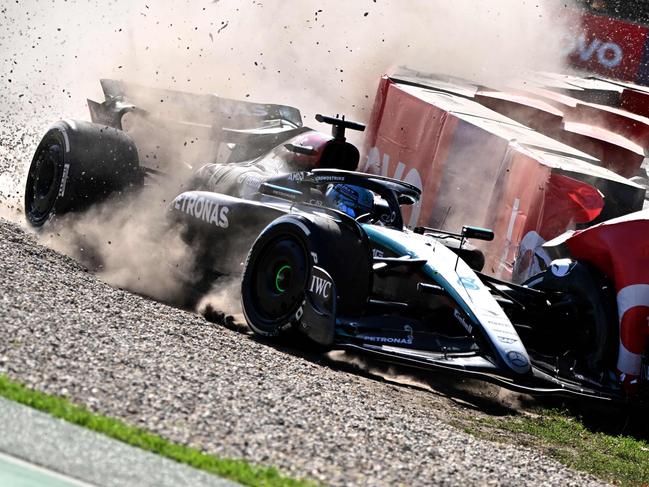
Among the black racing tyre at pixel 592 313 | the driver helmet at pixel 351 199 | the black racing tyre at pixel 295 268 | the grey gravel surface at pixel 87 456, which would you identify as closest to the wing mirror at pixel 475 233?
the black racing tyre at pixel 592 313

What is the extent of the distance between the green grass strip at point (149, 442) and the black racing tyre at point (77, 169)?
225 inches

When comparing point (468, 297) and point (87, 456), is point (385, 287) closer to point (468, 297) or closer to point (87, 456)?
point (468, 297)

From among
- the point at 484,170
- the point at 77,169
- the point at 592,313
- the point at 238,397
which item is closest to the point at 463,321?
the point at 592,313

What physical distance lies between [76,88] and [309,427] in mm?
14644

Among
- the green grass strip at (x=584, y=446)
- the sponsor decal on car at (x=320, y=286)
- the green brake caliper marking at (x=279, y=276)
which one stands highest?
the sponsor decal on car at (x=320, y=286)

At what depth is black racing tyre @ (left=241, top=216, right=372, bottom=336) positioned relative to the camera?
7.98 m

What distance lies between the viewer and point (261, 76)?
19906mm

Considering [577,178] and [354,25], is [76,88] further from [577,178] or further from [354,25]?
[577,178]

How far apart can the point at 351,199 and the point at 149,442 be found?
4848mm

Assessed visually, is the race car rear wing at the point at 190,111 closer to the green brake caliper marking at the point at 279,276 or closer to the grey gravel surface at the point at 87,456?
the green brake caliper marking at the point at 279,276

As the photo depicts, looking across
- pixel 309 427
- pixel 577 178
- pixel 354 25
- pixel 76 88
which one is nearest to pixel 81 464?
pixel 309 427

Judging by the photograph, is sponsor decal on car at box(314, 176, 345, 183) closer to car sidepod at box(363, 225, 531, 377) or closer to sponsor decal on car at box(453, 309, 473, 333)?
car sidepod at box(363, 225, 531, 377)

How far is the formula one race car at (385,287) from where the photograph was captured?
764cm

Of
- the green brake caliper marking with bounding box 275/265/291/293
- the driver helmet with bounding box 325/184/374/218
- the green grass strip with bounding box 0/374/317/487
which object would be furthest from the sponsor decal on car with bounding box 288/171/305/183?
the green grass strip with bounding box 0/374/317/487
